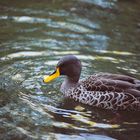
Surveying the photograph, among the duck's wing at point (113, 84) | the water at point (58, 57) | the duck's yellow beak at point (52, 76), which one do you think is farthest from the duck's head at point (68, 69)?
the duck's wing at point (113, 84)

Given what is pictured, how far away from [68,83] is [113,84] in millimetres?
992

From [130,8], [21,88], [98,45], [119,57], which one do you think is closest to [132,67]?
[119,57]

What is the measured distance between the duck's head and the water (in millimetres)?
→ 308

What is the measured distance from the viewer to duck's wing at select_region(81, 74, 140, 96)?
9.19 meters

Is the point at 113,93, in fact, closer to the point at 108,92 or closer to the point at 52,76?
the point at 108,92

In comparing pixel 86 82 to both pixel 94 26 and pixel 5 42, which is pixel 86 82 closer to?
pixel 5 42

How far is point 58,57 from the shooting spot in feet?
37.9

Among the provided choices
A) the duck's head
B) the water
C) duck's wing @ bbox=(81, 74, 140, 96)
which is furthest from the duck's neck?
duck's wing @ bbox=(81, 74, 140, 96)

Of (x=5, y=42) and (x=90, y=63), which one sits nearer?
(x=90, y=63)

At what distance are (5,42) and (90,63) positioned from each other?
2234 millimetres


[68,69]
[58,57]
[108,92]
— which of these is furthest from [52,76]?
[58,57]

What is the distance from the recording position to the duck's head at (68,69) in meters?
9.76

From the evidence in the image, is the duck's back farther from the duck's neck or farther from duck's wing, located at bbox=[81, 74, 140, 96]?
the duck's neck

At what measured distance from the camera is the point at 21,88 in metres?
9.75
